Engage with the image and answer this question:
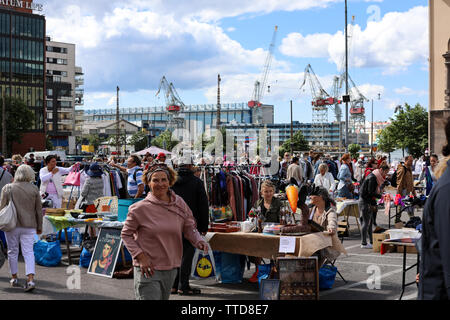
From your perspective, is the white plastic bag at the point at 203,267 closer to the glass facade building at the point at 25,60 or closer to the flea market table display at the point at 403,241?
the flea market table display at the point at 403,241

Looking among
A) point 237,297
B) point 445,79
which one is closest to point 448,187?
point 237,297

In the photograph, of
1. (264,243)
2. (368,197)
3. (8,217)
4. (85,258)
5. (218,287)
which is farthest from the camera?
(368,197)

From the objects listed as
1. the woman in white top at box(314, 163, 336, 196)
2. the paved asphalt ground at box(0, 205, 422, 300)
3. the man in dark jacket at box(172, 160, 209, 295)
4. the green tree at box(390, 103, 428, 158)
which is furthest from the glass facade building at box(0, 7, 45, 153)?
the man in dark jacket at box(172, 160, 209, 295)

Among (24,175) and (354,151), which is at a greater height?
(354,151)

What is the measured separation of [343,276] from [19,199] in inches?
208

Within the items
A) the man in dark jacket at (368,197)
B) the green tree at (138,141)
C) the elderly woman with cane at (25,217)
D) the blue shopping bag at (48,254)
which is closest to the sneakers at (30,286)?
the elderly woman with cane at (25,217)

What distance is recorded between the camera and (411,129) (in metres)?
58.9

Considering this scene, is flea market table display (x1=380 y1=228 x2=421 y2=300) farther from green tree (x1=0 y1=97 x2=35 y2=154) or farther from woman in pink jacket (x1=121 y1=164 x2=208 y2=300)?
green tree (x1=0 y1=97 x2=35 y2=154)

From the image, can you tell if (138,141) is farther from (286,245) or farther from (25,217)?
(286,245)

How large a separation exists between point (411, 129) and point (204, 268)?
53230mm

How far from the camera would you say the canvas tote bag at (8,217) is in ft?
27.8

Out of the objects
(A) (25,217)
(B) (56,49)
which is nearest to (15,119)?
(B) (56,49)

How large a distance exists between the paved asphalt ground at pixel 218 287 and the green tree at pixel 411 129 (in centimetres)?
4994

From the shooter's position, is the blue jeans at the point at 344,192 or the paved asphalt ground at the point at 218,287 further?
the blue jeans at the point at 344,192
